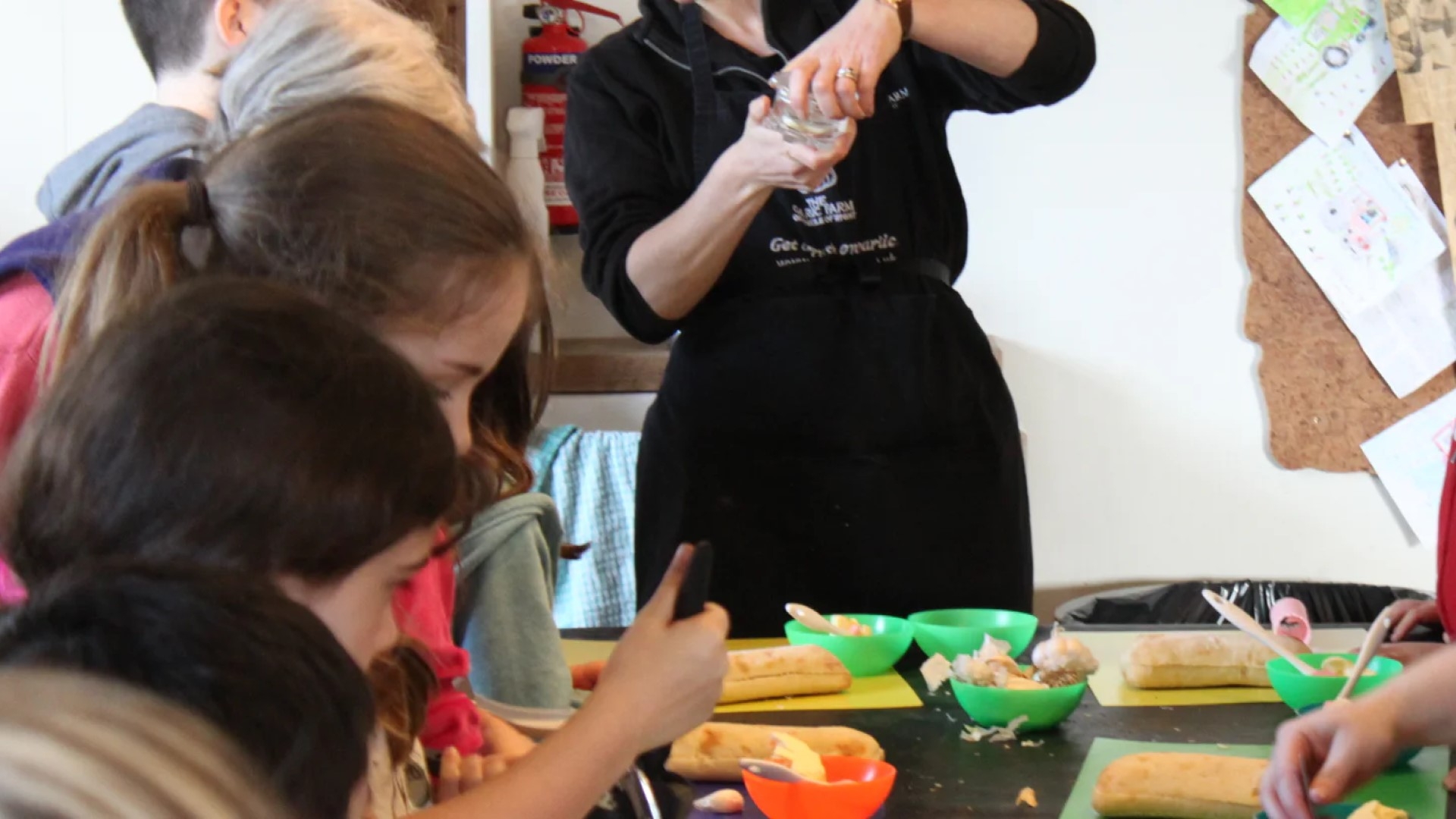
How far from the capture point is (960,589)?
144 cm

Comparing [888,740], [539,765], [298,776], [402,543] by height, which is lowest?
[888,740]

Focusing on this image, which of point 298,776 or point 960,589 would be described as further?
point 960,589

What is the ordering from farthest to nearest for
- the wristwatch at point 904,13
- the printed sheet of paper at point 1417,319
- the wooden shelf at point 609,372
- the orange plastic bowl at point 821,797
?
the printed sheet of paper at point 1417,319
the wooden shelf at point 609,372
the wristwatch at point 904,13
the orange plastic bowl at point 821,797

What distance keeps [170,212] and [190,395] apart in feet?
0.87

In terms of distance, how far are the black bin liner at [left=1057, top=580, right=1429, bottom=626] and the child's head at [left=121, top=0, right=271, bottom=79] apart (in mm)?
1781

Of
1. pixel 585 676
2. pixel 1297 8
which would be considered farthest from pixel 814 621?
pixel 1297 8

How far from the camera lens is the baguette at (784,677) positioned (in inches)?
46.8

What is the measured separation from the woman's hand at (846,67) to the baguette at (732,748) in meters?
0.60

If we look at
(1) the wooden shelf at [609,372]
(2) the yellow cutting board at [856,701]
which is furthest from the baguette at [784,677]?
(1) the wooden shelf at [609,372]

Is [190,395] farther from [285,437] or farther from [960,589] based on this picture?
[960,589]

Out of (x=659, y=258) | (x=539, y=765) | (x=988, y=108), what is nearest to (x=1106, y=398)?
(x=988, y=108)

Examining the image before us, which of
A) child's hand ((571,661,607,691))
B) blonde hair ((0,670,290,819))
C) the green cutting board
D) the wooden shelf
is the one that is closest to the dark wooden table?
the green cutting board

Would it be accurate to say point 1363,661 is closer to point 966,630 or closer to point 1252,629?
point 1252,629

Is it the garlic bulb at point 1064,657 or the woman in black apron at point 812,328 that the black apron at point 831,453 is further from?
the garlic bulb at point 1064,657
